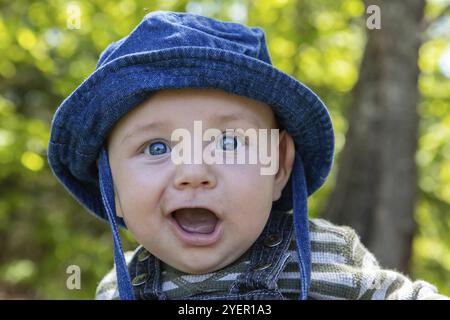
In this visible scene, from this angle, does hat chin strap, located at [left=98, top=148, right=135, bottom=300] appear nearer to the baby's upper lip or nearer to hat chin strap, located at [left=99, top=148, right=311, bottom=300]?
hat chin strap, located at [left=99, top=148, right=311, bottom=300]

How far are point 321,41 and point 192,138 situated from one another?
4190 mm

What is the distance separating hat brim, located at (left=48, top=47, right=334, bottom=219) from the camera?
5.41ft

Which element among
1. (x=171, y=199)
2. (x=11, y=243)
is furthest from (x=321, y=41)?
(x=171, y=199)

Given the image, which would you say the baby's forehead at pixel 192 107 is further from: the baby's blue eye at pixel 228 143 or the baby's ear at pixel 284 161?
the baby's ear at pixel 284 161

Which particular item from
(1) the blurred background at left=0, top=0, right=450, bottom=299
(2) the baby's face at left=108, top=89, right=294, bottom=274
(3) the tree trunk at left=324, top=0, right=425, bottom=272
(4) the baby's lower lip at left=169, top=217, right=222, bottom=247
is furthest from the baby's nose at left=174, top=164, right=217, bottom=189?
(3) the tree trunk at left=324, top=0, right=425, bottom=272

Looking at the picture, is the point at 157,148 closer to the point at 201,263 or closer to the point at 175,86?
the point at 175,86

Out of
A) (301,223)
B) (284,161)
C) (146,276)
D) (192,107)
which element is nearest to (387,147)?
(284,161)

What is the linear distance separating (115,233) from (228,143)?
0.40m

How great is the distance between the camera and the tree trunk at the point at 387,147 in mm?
3803

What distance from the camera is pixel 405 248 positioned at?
3.87m

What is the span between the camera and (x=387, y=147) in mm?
3840

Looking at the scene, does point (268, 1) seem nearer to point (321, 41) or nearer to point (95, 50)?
point (95, 50)

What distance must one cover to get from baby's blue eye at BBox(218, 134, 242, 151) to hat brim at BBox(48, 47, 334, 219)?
118 mm

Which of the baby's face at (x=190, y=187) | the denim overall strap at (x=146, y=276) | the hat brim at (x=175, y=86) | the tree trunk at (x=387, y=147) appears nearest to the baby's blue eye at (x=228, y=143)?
the baby's face at (x=190, y=187)
